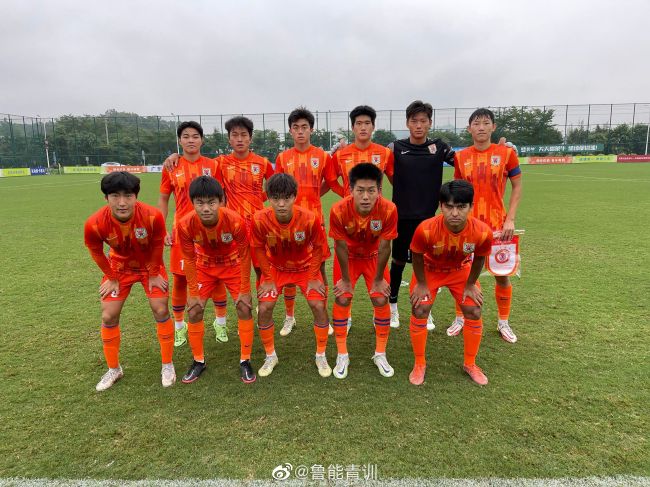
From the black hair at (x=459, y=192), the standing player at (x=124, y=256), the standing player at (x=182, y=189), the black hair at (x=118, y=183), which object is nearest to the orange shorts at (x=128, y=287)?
the standing player at (x=124, y=256)

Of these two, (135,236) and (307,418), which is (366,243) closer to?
(307,418)

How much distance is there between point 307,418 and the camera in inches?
106

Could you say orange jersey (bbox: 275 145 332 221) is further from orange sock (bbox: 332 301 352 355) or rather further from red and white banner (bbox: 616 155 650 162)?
red and white banner (bbox: 616 155 650 162)

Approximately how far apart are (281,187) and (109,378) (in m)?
2.02

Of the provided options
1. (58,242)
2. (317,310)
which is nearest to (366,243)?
(317,310)

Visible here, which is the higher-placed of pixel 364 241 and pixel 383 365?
Answer: pixel 364 241

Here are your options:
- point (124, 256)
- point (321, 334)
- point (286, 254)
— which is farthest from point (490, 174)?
point (124, 256)

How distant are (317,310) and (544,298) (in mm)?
3057

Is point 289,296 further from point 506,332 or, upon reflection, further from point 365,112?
point 506,332

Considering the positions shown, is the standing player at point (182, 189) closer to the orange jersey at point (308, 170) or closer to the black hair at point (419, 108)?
the orange jersey at point (308, 170)

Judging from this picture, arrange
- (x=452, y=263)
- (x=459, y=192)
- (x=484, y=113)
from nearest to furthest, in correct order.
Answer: (x=459, y=192) → (x=452, y=263) → (x=484, y=113)

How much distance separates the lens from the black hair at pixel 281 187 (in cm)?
303

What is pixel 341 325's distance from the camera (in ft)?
11.4

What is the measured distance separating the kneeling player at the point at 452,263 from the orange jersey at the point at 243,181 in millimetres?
1767
